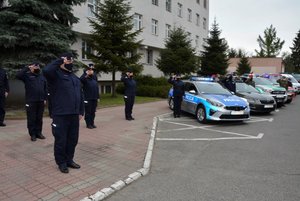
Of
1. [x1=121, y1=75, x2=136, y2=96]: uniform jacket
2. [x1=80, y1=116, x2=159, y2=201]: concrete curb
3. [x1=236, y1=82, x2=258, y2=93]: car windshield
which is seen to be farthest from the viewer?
[x1=236, y1=82, x2=258, y2=93]: car windshield

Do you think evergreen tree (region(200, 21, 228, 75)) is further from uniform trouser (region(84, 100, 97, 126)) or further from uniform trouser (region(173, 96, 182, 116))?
uniform trouser (region(84, 100, 97, 126))

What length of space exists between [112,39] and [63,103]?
1352cm

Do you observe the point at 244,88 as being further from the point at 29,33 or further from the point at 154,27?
the point at 154,27

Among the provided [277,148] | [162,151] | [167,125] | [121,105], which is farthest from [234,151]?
[121,105]

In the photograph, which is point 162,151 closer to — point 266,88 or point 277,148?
point 277,148

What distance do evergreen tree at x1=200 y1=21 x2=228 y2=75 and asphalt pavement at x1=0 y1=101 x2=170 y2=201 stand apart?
956 inches

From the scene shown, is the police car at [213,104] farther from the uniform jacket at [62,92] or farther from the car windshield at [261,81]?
the car windshield at [261,81]

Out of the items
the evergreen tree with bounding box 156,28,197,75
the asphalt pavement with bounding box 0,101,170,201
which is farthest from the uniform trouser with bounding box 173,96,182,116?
the evergreen tree with bounding box 156,28,197,75

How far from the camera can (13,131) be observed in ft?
28.4

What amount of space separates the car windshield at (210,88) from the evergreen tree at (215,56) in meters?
20.5

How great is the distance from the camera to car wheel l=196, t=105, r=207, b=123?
11.3 m

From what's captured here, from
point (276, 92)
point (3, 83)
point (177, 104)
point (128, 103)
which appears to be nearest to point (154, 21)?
point (276, 92)

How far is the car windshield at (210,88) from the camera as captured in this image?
12254 mm

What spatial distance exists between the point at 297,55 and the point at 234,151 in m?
77.7
